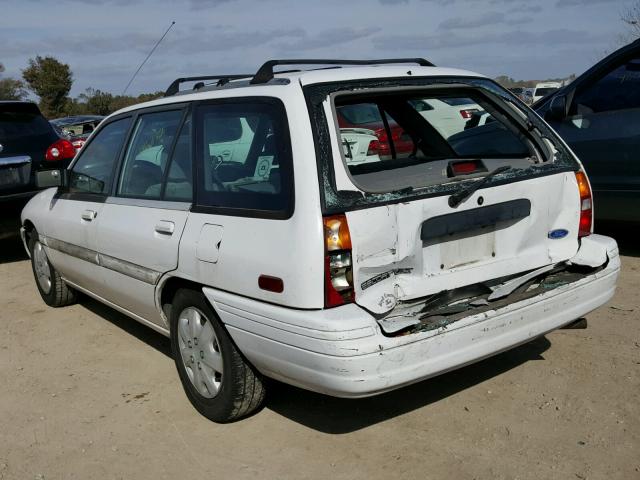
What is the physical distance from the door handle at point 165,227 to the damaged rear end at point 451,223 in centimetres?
97

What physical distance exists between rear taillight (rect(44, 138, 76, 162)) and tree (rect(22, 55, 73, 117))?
39.3m

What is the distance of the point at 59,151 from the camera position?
25.8 ft

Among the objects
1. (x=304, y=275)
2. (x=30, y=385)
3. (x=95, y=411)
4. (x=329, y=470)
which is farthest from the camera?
(x=30, y=385)

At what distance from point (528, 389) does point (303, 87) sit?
1.96 meters

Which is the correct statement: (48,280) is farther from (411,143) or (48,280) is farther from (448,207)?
(448,207)

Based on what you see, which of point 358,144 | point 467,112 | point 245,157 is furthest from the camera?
point 467,112

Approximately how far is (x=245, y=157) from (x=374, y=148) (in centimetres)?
133

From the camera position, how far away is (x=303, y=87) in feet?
10.5

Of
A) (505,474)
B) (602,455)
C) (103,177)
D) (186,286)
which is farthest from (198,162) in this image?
(602,455)

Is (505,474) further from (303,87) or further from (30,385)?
(30,385)

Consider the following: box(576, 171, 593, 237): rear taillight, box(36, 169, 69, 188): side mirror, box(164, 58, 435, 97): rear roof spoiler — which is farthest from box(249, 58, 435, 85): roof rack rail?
box(36, 169, 69, 188): side mirror

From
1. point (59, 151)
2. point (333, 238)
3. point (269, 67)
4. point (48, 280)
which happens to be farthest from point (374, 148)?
point (59, 151)

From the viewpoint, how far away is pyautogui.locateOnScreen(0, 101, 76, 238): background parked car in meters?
7.57

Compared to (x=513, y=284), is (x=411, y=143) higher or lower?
higher
